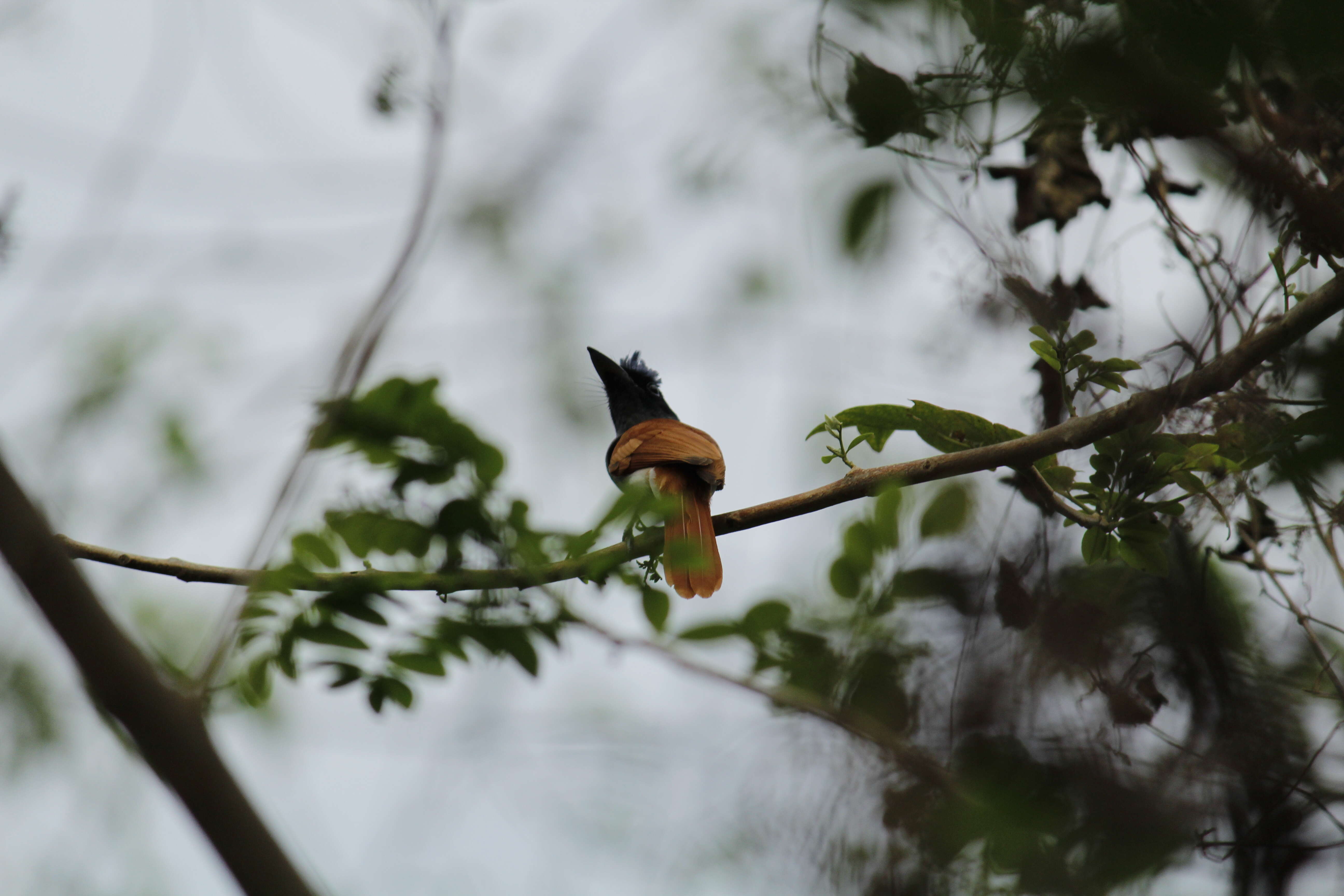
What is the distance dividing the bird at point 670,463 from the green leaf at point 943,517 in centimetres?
46

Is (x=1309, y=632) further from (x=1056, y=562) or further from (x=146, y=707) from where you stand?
(x=146, y=707)

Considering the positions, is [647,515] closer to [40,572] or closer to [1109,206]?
[40,572]

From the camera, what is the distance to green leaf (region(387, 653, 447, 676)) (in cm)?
162

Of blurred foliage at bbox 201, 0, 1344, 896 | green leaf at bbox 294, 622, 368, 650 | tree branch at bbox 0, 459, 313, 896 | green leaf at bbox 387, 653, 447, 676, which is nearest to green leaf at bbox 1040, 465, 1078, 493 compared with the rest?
blurred foliage at bbox 201, 0, 1344, 896

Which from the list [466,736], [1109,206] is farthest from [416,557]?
[1109,206]

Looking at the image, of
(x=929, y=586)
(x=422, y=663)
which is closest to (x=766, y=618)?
(x=929, y=586)

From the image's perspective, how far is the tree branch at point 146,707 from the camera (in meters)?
0.84

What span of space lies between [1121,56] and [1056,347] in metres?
0.88

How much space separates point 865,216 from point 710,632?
0.95 m

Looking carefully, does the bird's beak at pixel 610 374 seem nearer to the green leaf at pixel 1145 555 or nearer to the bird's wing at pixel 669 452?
the bird's wing at pixel 669 452

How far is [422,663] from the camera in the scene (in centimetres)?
162

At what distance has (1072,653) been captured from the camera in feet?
6.22

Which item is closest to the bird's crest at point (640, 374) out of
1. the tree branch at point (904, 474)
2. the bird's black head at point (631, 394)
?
the bird's black head at point (631, 394)

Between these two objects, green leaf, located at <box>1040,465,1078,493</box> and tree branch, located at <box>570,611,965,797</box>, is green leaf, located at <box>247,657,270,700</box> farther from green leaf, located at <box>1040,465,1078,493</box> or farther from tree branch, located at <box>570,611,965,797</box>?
green leaf, located at <box>1040,465,1078,493</box>
